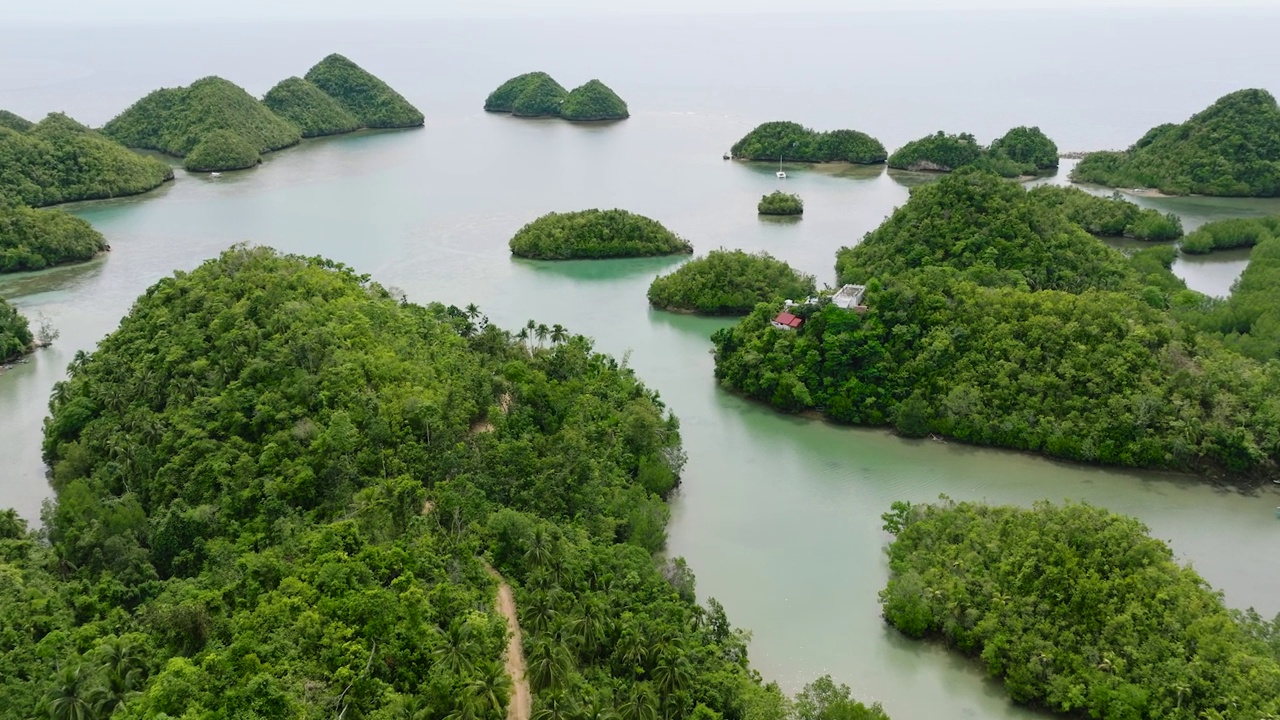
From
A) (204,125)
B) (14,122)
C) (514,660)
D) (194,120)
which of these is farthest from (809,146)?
(514,660)

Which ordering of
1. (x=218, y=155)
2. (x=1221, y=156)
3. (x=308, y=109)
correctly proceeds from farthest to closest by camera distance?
(x=308, y=109)
(x=218, y=155)
(x=1221, y=156)

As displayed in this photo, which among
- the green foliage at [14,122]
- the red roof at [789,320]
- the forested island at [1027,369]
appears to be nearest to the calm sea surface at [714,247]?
the forested island at [1027,369]

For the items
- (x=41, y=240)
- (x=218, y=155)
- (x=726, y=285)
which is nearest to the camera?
(x=726, y=285)

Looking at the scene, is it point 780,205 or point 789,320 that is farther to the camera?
point 780,205

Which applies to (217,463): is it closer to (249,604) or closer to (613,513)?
(249,604)

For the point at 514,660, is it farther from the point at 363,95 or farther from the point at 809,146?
the point at 363,95

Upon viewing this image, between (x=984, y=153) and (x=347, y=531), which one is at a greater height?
(x=984, y=153)

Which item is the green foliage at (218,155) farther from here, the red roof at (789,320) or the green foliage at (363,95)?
the red roof at (789,320)
